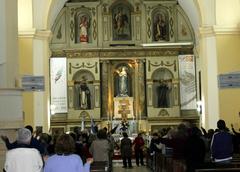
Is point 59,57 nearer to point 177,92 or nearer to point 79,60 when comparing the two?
point 79,60

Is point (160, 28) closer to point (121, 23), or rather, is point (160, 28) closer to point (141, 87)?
point (121, 23)

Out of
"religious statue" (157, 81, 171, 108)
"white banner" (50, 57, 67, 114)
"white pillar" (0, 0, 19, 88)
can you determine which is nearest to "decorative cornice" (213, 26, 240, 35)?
"white pillar" (0, 0, 19, 88)

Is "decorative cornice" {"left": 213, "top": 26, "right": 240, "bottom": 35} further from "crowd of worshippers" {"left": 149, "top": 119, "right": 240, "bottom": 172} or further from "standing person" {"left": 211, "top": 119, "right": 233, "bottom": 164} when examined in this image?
"standing person" {"left": 211, "top": 119, "right": 233, "bottom": 164}

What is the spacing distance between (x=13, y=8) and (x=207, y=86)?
12.1m

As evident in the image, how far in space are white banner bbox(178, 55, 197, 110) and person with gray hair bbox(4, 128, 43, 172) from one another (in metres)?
26.4

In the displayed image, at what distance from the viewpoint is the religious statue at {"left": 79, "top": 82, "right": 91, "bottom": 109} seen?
33438 millimetres

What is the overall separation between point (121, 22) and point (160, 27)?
87.1 inches

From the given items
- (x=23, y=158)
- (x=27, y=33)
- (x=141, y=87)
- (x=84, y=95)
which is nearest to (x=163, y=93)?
(x=141, y=87)

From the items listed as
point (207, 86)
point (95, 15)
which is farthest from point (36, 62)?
point (95, 15)

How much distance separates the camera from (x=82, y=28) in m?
33.9

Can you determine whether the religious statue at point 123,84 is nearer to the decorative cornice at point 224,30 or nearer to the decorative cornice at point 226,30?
the decorative cornice at point 224,30

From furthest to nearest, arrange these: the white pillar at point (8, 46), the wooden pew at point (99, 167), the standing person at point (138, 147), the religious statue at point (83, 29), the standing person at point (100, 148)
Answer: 1. the religious statue at point (83, 29)
2. the standing person at point (138, 147)
3. the standing person at point (100, 148)
4. the wooden pew at point (99, 167)
5. the white pillar at point (8, 46)

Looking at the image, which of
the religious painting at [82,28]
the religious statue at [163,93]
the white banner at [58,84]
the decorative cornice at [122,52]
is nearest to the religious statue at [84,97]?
the white banner at [58,84]

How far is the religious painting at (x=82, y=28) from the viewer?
33.8 metres
